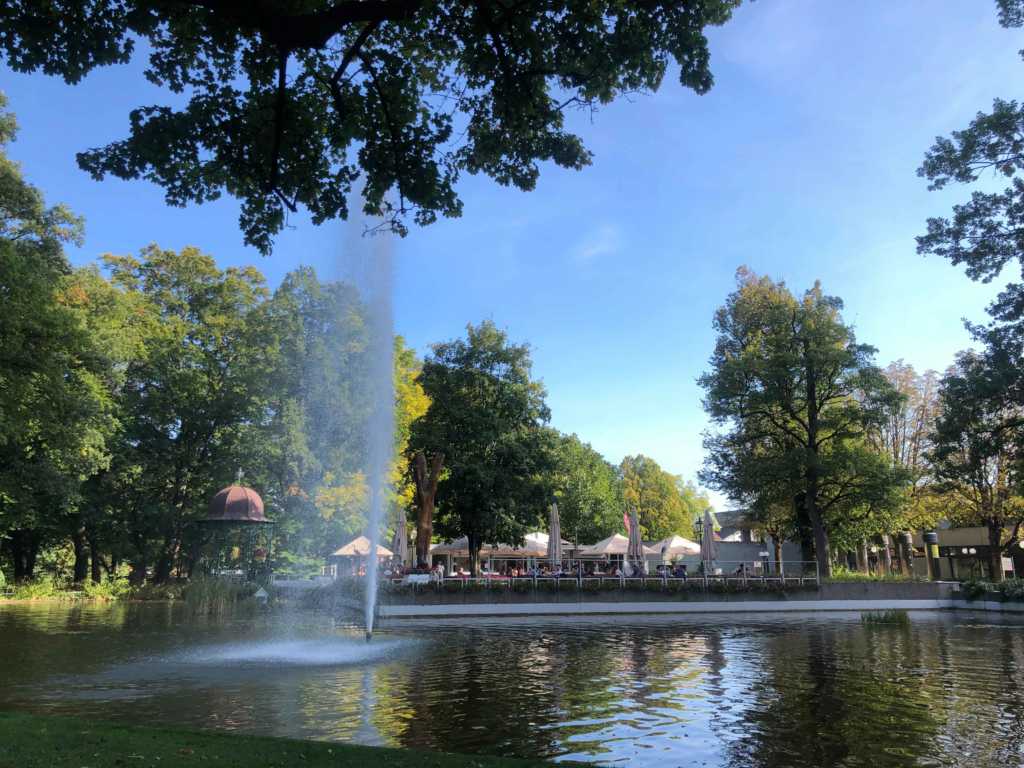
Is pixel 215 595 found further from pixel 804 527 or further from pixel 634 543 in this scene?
pixel 804 527

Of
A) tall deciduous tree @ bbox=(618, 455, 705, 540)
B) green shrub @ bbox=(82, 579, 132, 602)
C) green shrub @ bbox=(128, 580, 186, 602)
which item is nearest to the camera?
green shrub @ bbox=(82, 579, 132, 602)

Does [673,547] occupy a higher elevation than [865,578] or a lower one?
higher

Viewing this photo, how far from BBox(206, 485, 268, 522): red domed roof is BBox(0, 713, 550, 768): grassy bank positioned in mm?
19702

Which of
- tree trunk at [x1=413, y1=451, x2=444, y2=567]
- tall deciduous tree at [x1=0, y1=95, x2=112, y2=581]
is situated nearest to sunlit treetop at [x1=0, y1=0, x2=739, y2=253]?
tall deciduous tree at [x1=0, y1=95, x2=112, y2=581]

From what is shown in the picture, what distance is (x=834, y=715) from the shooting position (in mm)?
9820

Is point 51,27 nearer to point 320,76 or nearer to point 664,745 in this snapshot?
point 320,76

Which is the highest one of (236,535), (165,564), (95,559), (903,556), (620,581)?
(236,535)

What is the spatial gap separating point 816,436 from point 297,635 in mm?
30527

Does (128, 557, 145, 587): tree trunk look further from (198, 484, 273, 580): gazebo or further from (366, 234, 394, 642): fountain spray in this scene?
(366, 234, 394, 642): fountain spray

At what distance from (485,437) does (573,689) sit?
95.5ft

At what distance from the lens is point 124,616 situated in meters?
26.8

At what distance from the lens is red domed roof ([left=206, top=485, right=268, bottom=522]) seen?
2655 cm

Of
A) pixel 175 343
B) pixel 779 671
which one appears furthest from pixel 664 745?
pixel 175 343

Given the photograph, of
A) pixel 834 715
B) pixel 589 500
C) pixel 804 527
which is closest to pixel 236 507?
pixel 834 715
